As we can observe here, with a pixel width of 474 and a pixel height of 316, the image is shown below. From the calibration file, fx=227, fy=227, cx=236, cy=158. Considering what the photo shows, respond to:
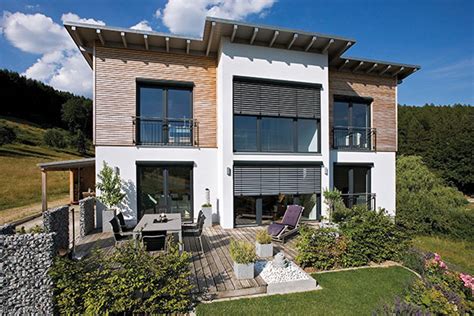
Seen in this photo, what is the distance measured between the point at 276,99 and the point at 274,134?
1.42 m

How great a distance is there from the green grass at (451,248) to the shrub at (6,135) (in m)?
46.7

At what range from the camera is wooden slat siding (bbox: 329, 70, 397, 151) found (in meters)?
11.1

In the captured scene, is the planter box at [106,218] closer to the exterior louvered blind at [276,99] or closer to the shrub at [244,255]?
the shrub at [244,255]

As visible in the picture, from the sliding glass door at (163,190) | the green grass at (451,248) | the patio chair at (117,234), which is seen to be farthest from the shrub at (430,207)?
the patio chair at (117,234)

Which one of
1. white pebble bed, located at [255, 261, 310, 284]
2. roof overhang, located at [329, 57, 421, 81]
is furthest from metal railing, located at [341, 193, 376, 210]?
white pebble bed, located at [255, 261, 310, 284]

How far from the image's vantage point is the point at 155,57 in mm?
8953

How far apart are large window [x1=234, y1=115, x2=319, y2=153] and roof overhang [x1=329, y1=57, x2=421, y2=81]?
3264 mm

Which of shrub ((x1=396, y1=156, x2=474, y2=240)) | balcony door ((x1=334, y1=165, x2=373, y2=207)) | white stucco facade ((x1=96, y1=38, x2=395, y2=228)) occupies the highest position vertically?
white stucco facade ((x1=96, y1=38, x2=395, y2=228))

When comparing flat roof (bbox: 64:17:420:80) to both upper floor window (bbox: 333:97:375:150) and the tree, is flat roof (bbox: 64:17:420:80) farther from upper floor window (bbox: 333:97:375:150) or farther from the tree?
the tree

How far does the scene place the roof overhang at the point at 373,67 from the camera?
10.5 meters

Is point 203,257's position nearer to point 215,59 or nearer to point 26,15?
point 215,59

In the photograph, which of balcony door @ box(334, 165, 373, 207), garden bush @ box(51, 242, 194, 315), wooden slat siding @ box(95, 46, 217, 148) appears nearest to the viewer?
garden bush @ box(51, 242, 194, 315)

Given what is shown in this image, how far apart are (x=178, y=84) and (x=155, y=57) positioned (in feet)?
4.35

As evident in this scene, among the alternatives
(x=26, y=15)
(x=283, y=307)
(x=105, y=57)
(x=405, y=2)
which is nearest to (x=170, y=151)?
(x=105, y=57)
